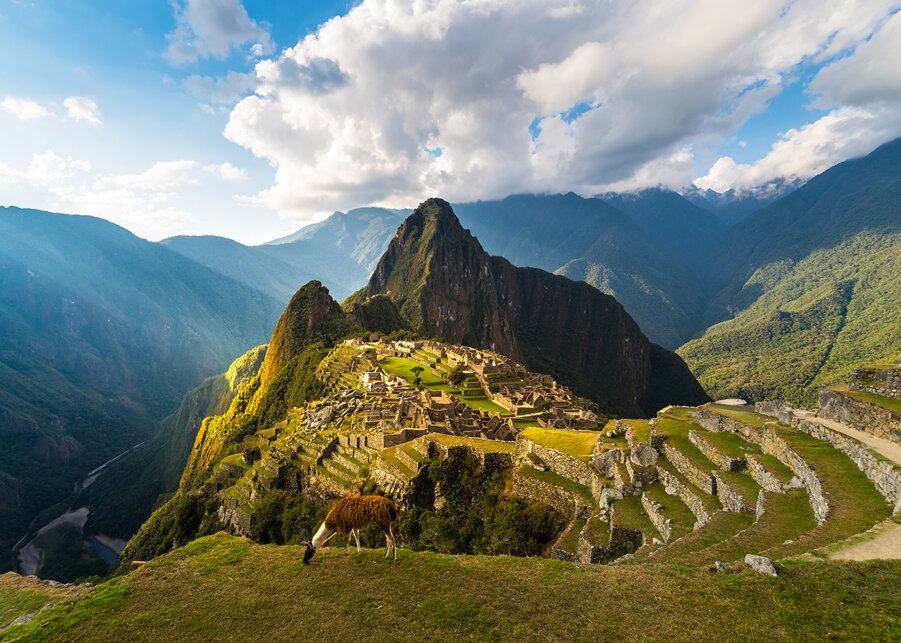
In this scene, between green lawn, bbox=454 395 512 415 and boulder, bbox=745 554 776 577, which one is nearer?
boulder, bbox=745 554 776 577

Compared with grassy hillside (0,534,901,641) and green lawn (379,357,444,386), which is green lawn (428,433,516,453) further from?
green lawn (379,357,444,386)

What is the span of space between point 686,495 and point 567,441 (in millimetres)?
7723

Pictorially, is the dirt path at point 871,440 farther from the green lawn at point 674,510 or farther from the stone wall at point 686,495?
the green lawn at point 674,510

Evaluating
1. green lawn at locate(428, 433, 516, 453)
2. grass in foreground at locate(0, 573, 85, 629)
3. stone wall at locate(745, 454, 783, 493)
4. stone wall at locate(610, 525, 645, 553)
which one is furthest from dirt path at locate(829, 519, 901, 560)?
grass in foreground at locate(0, 573, 85, 629)

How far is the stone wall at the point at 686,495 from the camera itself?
42.0 ft

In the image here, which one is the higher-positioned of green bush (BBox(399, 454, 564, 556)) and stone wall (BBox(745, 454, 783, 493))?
stone wall (BBox(745, 454, 783, 493))

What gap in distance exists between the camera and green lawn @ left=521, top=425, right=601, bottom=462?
780 inches

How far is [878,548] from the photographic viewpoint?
8.49 meters

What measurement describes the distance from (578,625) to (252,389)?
112m

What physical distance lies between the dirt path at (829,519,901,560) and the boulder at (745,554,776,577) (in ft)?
6.14

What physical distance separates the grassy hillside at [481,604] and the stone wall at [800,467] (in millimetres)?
3545

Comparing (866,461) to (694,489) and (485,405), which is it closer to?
(694,489)

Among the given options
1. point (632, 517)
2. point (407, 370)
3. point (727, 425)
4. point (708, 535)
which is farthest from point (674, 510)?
point (407, 370)

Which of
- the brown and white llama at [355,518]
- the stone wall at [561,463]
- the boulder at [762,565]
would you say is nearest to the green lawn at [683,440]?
the stone wall at [561,463]
